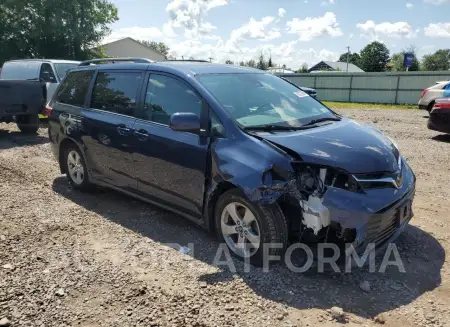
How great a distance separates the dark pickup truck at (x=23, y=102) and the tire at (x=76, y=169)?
16.5ft

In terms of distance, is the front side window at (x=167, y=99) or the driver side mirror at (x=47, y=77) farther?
the driver side mirror at (x=47, y=77)

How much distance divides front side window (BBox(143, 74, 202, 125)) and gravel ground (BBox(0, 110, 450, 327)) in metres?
1.25

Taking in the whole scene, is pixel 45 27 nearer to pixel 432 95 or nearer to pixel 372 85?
pixel 372 85

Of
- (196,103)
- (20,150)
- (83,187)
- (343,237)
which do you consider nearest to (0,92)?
(20,150)

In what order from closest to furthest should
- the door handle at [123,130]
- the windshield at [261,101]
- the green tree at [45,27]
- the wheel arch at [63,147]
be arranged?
the windshield at [261,101], the door handle at [123,130], the wheel arch at [63,147], the green tree at [45,27]

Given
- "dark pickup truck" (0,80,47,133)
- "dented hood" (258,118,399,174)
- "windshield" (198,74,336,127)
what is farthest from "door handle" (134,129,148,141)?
"dark pickup truck" (0,80,47,133)

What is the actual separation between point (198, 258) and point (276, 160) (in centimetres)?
122

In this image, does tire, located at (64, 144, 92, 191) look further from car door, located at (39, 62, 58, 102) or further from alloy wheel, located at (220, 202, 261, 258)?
car door, located at (39, 62, 58, 102)

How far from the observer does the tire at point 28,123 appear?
33.2 ft

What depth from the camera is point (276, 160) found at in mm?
3197

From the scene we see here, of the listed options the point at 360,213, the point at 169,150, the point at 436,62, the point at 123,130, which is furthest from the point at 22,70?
the point at 436,62

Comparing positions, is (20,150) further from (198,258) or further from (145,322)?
(145,322)

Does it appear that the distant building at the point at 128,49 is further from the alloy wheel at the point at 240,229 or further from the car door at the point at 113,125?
the alloy wheel at the point at 240,229

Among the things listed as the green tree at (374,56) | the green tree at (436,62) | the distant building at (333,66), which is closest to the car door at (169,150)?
the distant building at (333,66)
